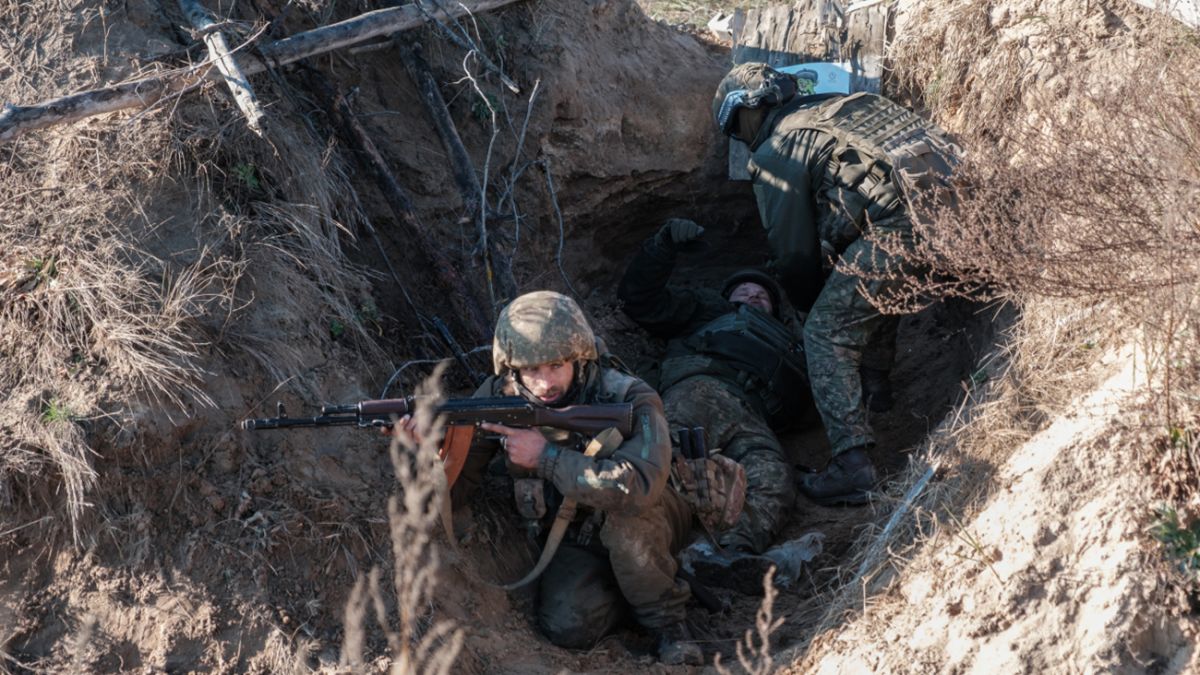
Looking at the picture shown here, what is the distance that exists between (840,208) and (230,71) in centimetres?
304

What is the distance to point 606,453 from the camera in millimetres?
4555

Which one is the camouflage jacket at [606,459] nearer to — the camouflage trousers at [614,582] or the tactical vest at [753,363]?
the camouflage trousers at [614,582]

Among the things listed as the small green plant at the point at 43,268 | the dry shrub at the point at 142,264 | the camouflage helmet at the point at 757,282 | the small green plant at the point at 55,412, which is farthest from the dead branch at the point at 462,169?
the small green plant at the point at 55,412

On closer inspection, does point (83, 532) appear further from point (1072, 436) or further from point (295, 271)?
point (1072, 436)

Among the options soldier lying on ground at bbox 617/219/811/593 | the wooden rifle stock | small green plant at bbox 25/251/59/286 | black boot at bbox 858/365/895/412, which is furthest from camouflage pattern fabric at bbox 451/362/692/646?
black boot at bbox 858/365/895/412

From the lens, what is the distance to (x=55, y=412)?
4.38 meters

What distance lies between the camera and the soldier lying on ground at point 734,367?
592 centimetres

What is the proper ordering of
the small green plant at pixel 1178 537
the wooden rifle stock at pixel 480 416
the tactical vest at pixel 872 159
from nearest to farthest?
the small green plant at pixel 1178 537, the wooden rifle stock at pixel 480 416, the tactical vest at pixel 872 159

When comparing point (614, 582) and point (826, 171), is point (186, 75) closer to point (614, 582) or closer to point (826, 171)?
point (614, 582)

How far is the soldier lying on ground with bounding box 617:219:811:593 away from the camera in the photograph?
5.92 meters

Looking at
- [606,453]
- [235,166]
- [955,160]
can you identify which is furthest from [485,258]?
[955,160]

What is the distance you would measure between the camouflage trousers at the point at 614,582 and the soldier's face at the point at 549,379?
53cm

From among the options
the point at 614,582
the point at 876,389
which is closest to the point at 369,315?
the point at 614,582

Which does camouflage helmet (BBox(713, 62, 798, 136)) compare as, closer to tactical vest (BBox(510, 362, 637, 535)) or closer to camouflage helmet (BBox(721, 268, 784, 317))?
camouflage helmet (BBox(721, 268, 784, 317))
